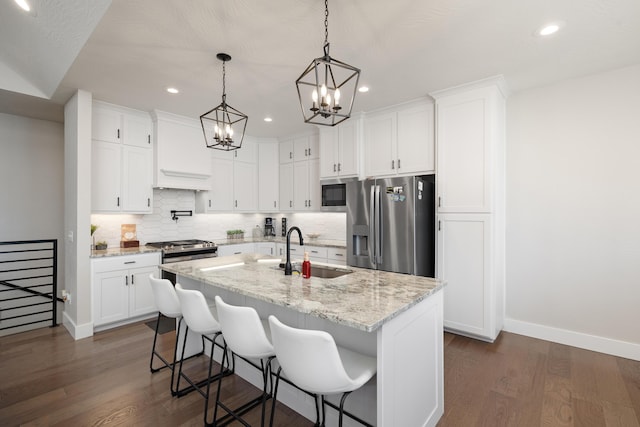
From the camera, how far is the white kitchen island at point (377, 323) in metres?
1.40

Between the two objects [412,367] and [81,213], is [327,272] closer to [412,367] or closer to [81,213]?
[412,367]

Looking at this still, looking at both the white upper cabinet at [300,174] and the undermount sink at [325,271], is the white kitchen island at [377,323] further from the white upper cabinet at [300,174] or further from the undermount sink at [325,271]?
the white upper cabinet at [300,174]

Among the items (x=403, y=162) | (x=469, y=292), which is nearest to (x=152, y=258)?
(x=403, y=162)

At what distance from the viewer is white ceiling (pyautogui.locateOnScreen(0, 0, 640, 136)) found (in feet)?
6.54

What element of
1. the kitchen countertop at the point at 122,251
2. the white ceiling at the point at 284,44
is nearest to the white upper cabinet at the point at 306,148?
the white ceiling at the point at 284,44

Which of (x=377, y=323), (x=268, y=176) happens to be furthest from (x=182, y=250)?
(x=377, y=323)

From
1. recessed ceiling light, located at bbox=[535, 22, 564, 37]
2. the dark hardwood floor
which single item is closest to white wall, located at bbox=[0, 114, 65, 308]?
the dark hardwood floor

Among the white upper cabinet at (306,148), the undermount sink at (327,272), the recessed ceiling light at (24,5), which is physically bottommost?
the undermount sink at (327,272)

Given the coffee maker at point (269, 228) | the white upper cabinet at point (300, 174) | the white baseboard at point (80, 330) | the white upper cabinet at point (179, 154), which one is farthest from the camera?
the coffee maker at point (269, 228)

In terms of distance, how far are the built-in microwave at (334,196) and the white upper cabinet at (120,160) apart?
239 centimetres

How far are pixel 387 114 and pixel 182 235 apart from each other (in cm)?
348

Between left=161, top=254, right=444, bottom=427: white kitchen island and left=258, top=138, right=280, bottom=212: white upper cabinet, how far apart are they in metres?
3.20

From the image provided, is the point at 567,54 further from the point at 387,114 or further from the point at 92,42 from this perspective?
the point at 92,42

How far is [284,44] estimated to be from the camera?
7.82 feet
